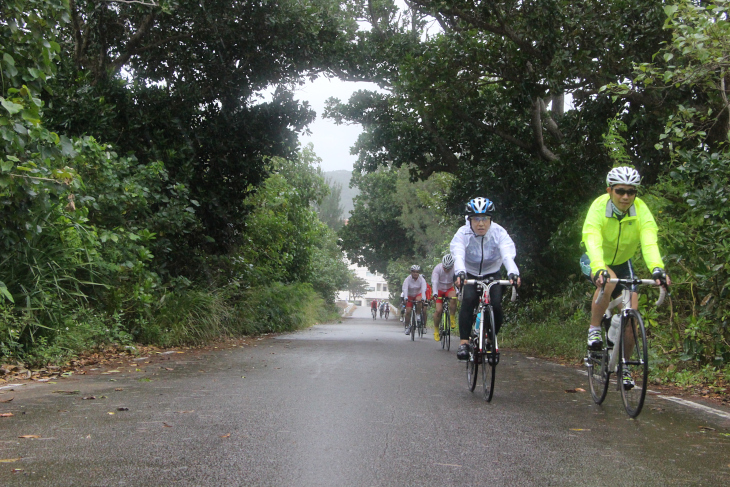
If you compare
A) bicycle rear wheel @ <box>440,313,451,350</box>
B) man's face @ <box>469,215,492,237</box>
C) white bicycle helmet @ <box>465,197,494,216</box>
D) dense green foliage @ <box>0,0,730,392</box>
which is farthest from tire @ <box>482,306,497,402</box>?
bicycle rear wheel @ <box>440,313,451,350</box>

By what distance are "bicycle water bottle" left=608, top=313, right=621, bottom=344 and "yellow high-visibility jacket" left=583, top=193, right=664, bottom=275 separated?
1.68 ft

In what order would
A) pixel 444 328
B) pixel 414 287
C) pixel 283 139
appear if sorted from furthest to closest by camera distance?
pixel 414 287, pixel 283 139, pixel 444 328

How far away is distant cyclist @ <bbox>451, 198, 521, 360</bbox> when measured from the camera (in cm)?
724

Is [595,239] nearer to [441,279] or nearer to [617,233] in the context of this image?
[617,233]

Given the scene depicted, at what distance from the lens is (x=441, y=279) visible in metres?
14.3

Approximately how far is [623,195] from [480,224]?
1.73 m

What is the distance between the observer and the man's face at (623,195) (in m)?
6.12

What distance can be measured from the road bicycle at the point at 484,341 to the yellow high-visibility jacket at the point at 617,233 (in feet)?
2.98

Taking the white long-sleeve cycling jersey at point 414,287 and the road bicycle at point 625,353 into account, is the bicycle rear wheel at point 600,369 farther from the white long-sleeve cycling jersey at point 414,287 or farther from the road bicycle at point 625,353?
the white long-sleeve cycling jersey at point 414,287

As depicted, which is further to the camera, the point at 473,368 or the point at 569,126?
the point at 569,126

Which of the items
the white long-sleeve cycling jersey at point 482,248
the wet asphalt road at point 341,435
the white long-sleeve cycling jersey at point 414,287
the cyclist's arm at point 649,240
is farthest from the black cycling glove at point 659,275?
the white long-sleeve cycling jersey at point 414,287

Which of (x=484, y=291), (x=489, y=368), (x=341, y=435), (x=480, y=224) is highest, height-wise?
(x=480, y=224)

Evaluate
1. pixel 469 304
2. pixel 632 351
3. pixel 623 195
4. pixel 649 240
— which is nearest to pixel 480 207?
pixel 469 304

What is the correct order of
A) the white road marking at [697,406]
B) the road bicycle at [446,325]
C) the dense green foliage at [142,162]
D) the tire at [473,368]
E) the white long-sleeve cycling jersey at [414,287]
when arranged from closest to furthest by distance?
1. the white road marking at [697,406]
2. the tire at [473,368]
3. the dense green foliage at [142,162]
4. the road bicycle at [446,325]
5. the white long-sleeve cycling jersey at [414,287]
